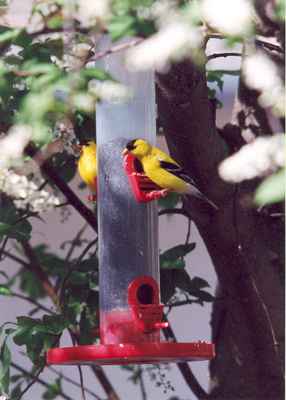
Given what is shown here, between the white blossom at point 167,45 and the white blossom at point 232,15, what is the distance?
49 mm

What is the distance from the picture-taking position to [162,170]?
2.94 meters

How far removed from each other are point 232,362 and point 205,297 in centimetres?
30

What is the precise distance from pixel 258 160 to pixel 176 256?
6.13 feet

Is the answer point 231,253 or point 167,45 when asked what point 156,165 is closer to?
point 231,253

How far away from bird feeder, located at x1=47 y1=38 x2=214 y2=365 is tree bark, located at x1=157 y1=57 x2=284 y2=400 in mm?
95

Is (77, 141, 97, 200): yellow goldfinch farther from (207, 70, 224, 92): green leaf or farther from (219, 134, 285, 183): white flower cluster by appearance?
(219, 134, 285, 183): white flower cluster

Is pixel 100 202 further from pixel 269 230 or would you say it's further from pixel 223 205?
pixel 269 230

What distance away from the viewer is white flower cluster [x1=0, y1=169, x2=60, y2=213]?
10.9ft

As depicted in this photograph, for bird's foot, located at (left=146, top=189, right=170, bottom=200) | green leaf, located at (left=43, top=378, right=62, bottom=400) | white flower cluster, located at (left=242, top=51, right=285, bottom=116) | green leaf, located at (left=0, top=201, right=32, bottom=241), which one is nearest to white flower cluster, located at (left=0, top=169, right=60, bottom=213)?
green leaf, located at (left=0, top=201, right=32, bottom=241)

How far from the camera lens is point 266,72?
1.74 meters

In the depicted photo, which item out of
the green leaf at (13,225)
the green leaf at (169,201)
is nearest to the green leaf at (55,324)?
the green leaf at (13,225)

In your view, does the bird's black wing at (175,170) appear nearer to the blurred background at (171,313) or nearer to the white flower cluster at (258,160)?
the white flower cluster at (258,160)

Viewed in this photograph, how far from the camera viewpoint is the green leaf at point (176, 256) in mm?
3393

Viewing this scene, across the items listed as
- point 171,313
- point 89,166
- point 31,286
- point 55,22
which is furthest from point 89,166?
point 171,313
